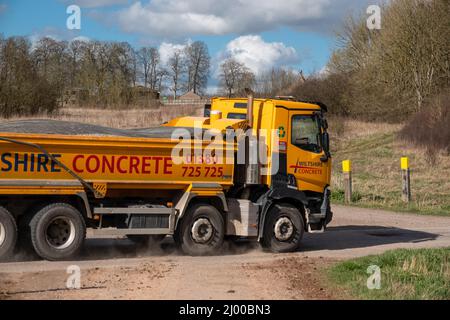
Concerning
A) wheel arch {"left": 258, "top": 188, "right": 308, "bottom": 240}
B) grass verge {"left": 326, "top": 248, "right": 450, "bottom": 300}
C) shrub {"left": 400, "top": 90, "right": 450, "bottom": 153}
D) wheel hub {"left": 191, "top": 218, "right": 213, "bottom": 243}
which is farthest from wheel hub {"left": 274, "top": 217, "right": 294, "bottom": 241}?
shrub {"left": 400, "top": 90, "right": 450, "bottom": 153}

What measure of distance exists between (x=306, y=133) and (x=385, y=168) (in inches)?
757

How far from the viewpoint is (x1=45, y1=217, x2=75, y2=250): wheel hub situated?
11.9 metres

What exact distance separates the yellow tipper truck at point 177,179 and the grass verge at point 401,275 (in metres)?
2.34

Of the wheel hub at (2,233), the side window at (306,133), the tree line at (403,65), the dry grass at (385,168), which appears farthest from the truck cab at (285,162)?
the tree line at (403,65)

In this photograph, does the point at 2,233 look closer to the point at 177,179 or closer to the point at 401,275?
the point at 177,179

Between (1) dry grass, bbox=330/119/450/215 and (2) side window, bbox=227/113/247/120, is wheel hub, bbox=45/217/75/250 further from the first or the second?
(1) dry grass, bbox=330/119/450/215

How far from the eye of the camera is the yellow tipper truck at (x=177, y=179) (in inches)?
457

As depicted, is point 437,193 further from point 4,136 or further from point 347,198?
point 4,136

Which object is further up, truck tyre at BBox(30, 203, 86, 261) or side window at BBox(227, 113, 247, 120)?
side window at BBox(227, 113, 247, 120)

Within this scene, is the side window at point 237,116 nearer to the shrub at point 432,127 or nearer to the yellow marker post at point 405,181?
the yellow marker post at point 405,181

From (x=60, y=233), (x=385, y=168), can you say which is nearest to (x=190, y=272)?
(x=60, y=233)

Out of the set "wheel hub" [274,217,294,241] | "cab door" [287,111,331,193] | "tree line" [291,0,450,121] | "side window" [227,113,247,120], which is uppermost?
"tree line" [291,0,450,121]

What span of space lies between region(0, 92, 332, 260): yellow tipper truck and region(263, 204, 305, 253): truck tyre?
20 mm
